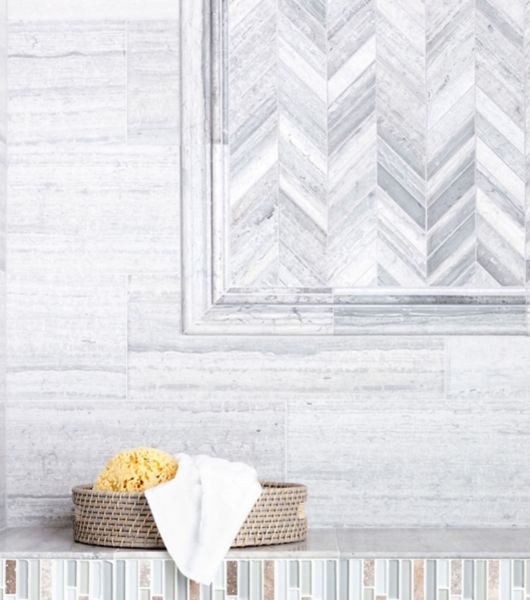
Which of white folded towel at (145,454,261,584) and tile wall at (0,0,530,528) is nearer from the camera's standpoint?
white folded towel at (145,454,261,584)

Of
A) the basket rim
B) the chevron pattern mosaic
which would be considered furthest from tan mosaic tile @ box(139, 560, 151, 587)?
the chevron pattern mosaic

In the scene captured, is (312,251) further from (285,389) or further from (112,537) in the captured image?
(112,537)

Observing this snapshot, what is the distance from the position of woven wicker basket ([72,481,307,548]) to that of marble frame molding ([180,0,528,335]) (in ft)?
1.24

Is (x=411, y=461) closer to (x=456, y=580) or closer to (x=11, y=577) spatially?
(x=456, y=580)

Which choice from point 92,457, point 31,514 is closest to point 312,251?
point 92,457

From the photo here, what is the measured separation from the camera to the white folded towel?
1.84 m

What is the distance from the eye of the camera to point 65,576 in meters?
1.88

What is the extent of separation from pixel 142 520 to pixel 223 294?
0.50 m

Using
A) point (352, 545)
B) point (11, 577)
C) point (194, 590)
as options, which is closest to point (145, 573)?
point (194, 590)

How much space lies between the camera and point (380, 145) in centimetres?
225

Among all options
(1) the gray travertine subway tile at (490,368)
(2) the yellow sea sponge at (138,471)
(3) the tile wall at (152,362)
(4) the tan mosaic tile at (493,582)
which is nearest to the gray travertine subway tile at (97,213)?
(3) the tile wall at (152,362)

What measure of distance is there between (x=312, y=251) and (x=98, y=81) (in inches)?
20.9

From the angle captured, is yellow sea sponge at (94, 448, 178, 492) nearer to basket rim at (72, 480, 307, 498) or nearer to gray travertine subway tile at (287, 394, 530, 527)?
basket rim at (72, 480, 307, 498)

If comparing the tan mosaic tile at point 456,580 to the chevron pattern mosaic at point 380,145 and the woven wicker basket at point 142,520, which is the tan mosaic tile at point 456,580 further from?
the chevron pattern mosaic at point 380,145
